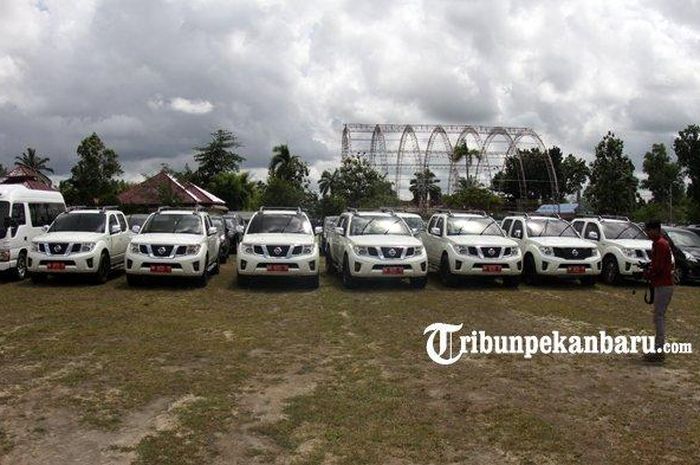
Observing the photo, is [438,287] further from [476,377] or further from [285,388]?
[285,388]

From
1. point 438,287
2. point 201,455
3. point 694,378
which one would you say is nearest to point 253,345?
point 201,455

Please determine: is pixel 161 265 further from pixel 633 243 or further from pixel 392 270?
pixel 633 243

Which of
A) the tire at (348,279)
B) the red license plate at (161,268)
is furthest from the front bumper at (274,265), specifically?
the red license plate at (161,268)

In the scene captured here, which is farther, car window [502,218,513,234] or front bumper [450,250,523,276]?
car window [502,218,513,234]

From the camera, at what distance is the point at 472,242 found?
1391 centimetres

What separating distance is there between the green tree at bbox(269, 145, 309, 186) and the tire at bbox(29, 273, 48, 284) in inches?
1978

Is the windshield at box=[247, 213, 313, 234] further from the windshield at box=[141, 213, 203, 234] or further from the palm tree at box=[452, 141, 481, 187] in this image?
the palm tree at box=[452, 141, 481, 187]

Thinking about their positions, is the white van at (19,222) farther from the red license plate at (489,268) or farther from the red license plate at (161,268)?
the red license plate at (489,268)

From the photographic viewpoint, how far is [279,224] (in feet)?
47.5

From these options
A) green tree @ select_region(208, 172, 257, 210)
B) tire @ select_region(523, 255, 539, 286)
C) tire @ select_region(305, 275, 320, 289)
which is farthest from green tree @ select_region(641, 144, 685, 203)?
tire @ select_region(305, 275, 320, 289)

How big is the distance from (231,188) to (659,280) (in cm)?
5574

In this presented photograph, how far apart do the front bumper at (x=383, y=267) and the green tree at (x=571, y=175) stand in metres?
73.2

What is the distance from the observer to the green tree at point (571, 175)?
81750 mm

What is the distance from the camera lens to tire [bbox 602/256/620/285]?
49.4 ft
